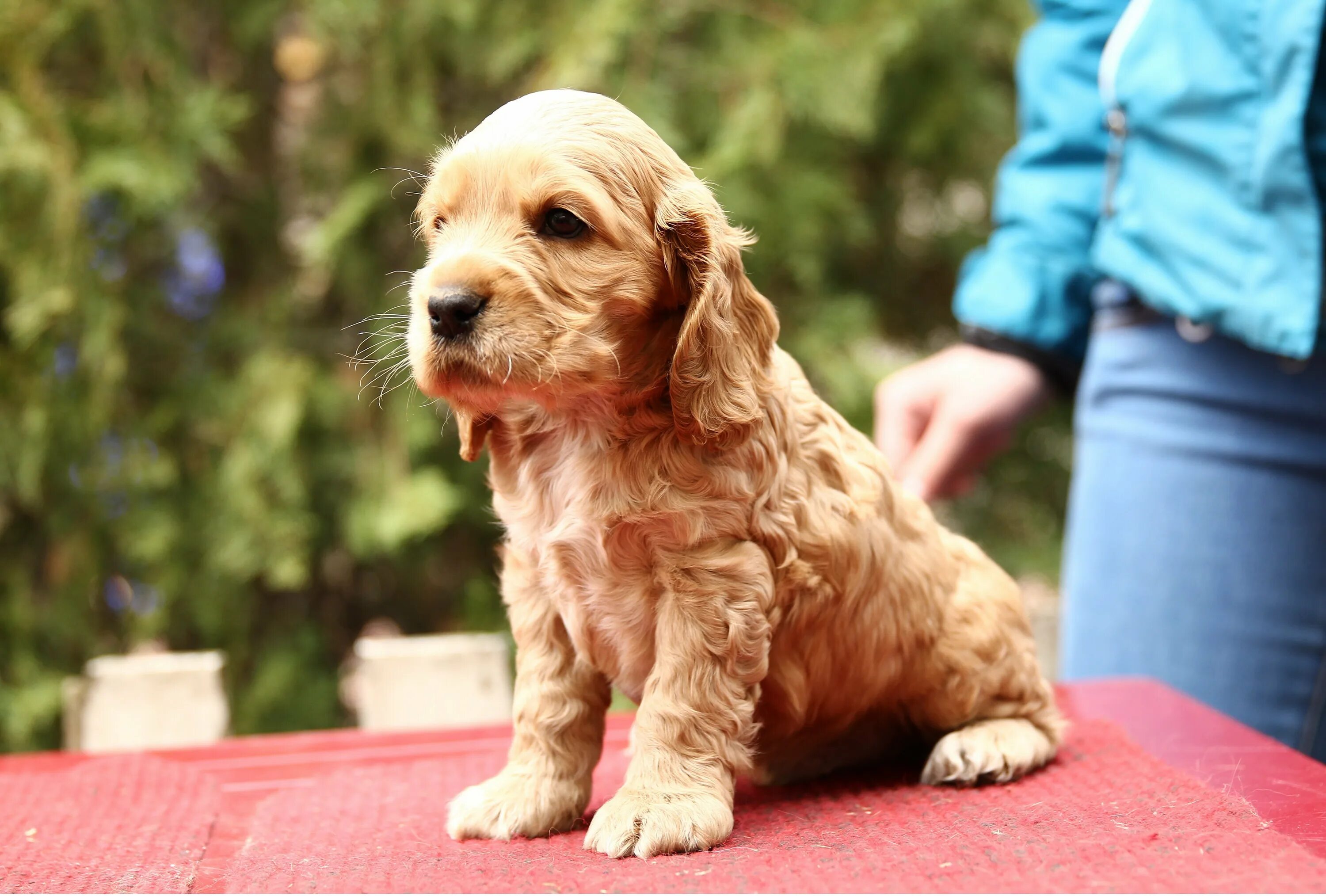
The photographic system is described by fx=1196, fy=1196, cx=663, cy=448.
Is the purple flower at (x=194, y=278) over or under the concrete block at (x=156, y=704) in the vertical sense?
over

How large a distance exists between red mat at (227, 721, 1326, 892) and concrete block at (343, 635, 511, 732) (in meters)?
0.99

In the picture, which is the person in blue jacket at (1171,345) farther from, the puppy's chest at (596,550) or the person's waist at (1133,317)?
the puppy's chest at (596,550)

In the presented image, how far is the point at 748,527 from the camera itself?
1.74 m

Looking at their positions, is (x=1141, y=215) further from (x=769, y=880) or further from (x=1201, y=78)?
(x=769, y=880)

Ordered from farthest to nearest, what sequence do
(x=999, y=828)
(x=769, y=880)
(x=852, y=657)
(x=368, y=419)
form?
(x=368, y=419) < (x=852, y=657) < (x=999, y=828) < (x=769, y=880)

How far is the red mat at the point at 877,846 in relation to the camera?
1.51m

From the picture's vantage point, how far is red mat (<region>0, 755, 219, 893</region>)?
168cm

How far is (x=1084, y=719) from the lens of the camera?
8.13 feet

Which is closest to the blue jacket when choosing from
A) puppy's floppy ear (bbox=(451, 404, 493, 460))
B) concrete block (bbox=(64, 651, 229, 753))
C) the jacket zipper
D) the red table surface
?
the jacket zipper

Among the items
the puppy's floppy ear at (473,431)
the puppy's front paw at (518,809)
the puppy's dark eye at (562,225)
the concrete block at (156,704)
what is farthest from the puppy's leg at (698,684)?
the concrete block at (156,704)

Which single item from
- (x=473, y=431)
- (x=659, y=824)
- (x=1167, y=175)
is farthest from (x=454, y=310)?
(x=1167, y=175)

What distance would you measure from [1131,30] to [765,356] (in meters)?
1.46

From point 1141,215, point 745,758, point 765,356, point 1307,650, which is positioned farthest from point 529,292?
point 1307,650

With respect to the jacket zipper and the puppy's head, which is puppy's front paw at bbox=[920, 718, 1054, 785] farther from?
the jacket zipper
